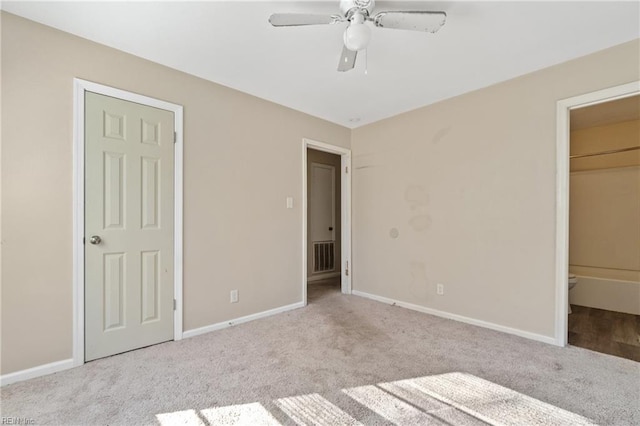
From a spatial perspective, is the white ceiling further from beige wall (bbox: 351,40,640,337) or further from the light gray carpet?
the light gray carpet

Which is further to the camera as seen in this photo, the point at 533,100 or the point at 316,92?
the point at 316,92

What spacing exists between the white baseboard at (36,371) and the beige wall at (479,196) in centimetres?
320

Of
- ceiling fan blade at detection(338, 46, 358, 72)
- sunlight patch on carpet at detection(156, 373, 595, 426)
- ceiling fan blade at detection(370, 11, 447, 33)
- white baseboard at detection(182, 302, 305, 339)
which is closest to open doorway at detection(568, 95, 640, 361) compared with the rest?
sunlight patch on carpet at detection(156, 373, 595, 426)

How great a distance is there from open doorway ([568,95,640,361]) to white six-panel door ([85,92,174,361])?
4.10m

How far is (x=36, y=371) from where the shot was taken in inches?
78.4

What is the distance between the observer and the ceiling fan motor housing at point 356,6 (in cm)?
173

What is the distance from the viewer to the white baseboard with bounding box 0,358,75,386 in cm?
190

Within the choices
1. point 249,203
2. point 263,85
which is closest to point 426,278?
point 249,203

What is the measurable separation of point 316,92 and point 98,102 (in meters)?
1.94

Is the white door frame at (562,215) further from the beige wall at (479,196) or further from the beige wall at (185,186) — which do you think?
the beige wall at (185,186)

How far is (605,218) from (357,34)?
4108 mm

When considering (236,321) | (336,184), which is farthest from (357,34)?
(336,184)

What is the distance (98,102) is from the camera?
7.39 ft

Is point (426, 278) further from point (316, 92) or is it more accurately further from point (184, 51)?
point (184, 51)
